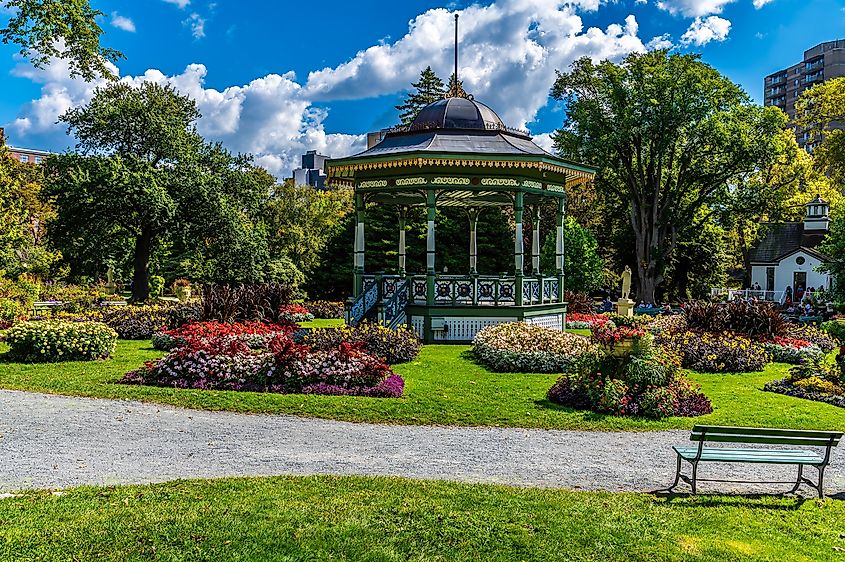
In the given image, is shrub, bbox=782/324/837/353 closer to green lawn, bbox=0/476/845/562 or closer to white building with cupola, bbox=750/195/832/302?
green lawn, bbox=0/476/845/562

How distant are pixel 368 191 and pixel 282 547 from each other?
15.8 metres

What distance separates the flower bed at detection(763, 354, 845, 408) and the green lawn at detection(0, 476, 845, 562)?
6.09 meters

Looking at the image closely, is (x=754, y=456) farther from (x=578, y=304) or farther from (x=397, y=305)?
(x=578, y=304)

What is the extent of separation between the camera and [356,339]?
15516 mm

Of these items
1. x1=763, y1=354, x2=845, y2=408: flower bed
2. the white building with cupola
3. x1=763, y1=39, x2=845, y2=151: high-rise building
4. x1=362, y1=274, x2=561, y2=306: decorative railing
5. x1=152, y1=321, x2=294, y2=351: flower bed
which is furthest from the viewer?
x1=763, y1=39, x2=845, y2=151: high-rise building

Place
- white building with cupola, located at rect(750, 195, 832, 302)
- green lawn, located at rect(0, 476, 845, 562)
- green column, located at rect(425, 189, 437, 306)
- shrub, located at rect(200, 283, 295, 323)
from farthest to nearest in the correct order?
white building with cupola, located at rect(750, 195, 832, 302) < green column, located at rect(425, 189, 437, 306) < shrub, located at rect(200, 283, 295, 323) < green lawn, located at rect(0, 476, 845, 562)

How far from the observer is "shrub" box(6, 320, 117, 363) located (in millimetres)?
15203

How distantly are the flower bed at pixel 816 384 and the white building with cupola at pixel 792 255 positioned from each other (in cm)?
3097

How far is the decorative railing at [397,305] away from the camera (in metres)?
18.9

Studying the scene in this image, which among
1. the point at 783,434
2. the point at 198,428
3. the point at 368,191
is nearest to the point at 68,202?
the point at 368,191

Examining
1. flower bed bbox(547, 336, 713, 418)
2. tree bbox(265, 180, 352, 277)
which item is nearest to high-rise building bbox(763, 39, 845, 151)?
tree bbox(265, 180, 352, 277)

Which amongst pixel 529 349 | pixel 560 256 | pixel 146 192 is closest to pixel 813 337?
pixel 560 256

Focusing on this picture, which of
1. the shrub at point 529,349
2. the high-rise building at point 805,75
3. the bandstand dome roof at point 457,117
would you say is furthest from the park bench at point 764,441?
the high-rise building at point 805,75

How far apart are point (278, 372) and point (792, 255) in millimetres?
39737
